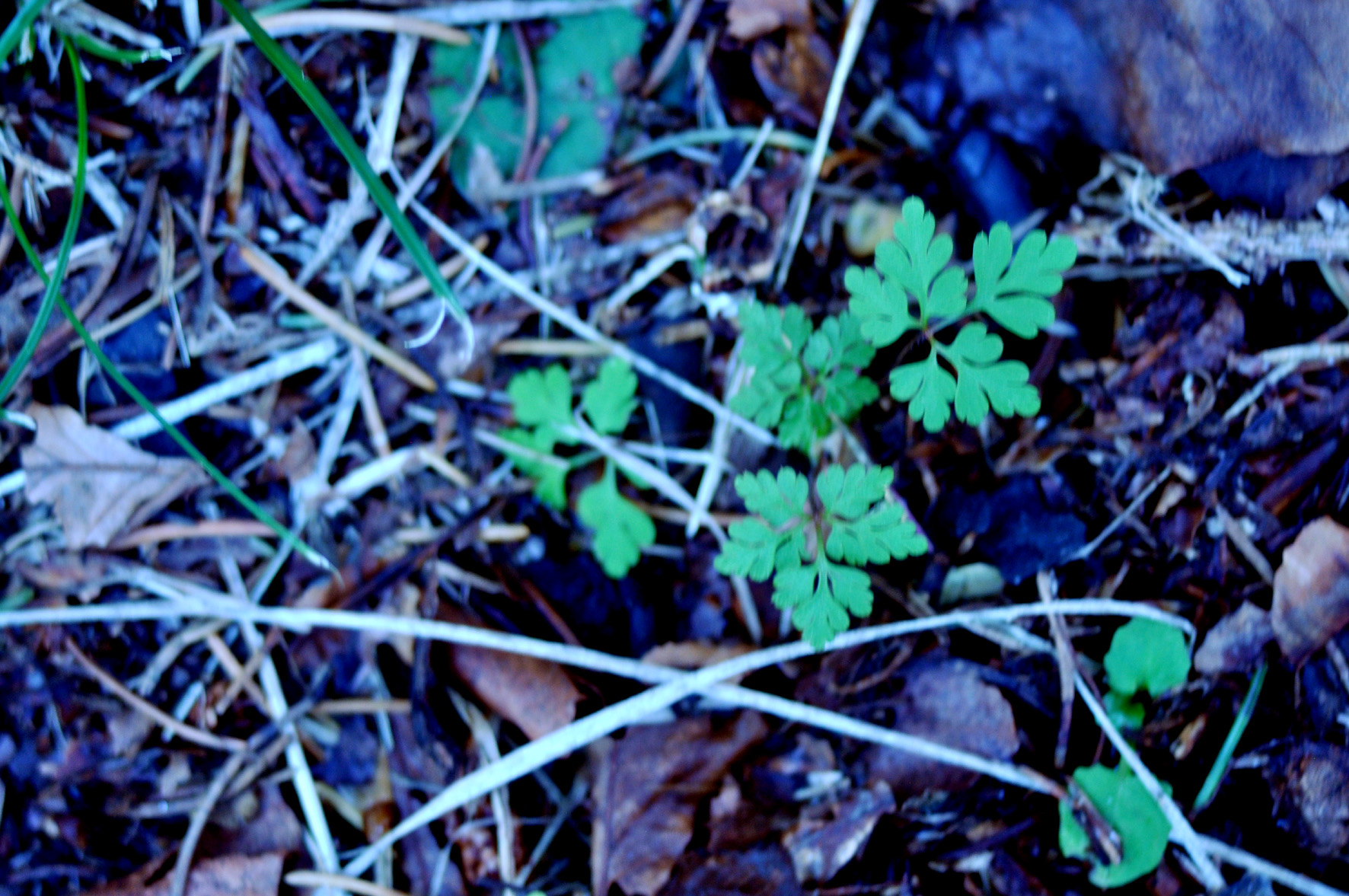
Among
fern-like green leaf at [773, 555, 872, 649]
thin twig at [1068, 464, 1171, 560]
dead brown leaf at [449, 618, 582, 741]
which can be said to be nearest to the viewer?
fern-like green leaf at [773, 555, 872, 649]

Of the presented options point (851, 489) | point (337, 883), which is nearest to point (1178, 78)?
point (851, 489)

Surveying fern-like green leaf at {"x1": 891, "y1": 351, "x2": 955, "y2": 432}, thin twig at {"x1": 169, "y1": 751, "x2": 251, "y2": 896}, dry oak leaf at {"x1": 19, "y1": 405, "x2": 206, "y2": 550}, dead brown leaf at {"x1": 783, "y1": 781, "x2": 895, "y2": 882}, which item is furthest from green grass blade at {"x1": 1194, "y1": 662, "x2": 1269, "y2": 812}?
dry oak leaf at {"x1": 19, "y1": 405, "x2": 206, "y2": 550}

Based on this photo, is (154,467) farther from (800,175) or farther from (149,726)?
(800,175)

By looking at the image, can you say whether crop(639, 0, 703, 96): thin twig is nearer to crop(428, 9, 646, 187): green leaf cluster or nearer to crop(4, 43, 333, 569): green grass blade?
crop(428, 9, 646, 187): green leaf cluster

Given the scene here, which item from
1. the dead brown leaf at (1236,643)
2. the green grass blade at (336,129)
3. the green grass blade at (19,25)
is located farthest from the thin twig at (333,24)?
the dead brown leaf at (1236,643)

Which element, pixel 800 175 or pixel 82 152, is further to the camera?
pixel 800 175

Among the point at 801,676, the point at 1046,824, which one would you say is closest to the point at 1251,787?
the point at 1046,824
